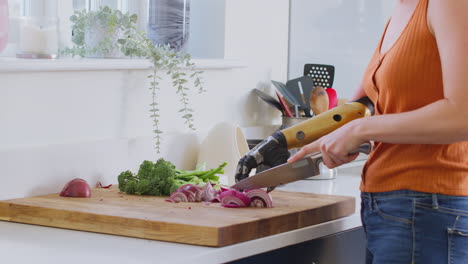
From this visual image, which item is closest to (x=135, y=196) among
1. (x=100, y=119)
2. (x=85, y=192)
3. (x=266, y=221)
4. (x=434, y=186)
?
(x=85, y=192)

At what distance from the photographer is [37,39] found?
1957 millimetres

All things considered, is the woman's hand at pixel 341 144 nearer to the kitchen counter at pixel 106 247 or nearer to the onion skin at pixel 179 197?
the kitchen counter at pixel 106 247

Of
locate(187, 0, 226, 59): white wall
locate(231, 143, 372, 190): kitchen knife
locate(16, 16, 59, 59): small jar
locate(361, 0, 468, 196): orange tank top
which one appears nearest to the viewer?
locate(361, 0, 468, 196): orange tank top

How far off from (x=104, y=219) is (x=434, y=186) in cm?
64

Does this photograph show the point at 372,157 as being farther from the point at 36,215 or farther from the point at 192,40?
the point at 192,40

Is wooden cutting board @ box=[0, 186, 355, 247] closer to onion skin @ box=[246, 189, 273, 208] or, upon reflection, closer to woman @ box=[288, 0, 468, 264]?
onion skin @ box=[246, 189, 273, 208]

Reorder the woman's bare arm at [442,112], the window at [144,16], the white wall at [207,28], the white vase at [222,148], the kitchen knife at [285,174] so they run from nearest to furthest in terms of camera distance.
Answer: the woman's bare arm at [442,112] < the kitchen knife at [285,174] < the window at [144,16] < the white vase at [222,148] < the white wall at [207,28]

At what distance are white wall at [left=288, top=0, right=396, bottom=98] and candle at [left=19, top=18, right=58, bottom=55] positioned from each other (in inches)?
40.6

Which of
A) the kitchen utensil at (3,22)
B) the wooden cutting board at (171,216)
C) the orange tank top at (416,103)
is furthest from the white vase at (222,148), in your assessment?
the orange tank top at (416,103)

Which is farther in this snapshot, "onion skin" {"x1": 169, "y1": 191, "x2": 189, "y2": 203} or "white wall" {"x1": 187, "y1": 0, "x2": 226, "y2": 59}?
"white wall" {"x1": 187, "y1": 0, "x2": 226, "y2": 59}

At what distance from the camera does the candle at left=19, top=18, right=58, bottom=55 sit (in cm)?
196

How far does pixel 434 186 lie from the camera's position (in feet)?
4.89

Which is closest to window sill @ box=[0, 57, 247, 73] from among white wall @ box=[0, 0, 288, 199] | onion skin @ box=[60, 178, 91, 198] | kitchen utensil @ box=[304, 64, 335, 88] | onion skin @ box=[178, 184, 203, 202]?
white wall @ box=[0, 0, 288, 199]

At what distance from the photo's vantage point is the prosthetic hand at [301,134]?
1.84 metres
